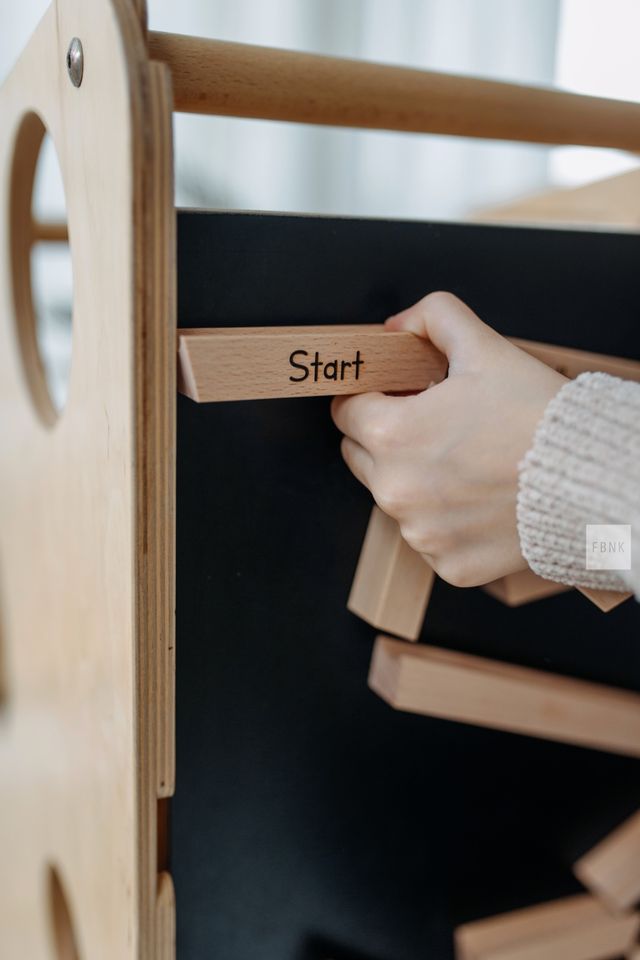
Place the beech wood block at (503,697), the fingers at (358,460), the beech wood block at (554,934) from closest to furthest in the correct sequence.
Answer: the fingers at (358,460) → the beech wood block at (503,697) → the beech wood block at (554,934)

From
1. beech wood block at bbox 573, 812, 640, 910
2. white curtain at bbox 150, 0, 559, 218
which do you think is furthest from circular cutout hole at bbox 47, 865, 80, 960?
white curtain at bbox 150, 0, 559, 218

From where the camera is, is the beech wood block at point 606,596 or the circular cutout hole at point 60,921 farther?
the circular cutout hole at point 60,921

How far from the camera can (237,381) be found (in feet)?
1.37

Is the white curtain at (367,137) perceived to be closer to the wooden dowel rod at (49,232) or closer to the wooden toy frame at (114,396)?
the wooden dowel rod at (49,232)

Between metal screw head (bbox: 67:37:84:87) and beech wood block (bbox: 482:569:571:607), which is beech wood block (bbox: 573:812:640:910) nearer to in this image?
beech wood block (bbox: 482:569:571:607)

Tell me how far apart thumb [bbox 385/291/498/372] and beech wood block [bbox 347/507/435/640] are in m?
0.14

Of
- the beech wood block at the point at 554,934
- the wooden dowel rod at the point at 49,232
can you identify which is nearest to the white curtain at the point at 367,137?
the wooden dowel rod at the point at 49,232

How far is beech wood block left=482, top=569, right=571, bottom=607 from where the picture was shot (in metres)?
0.62

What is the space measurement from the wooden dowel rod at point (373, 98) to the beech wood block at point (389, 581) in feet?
0.90

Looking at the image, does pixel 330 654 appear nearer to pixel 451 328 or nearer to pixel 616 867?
pixel 451 328

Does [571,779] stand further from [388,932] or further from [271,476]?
[271,476]

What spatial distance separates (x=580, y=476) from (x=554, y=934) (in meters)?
0.55

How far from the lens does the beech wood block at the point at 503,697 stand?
1.98 ft

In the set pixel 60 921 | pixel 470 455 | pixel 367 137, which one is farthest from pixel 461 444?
pixel 367 137
